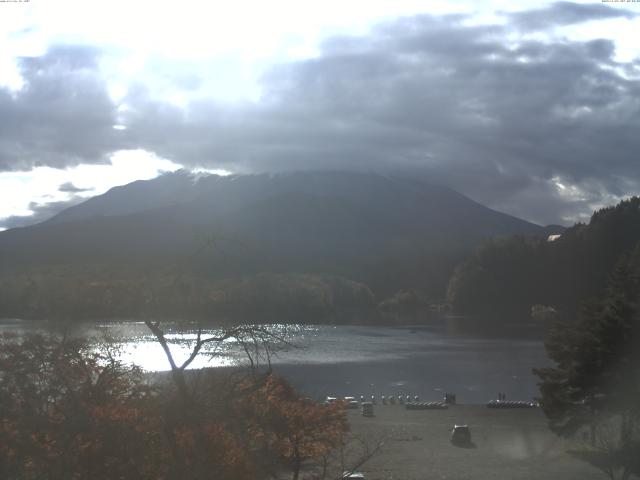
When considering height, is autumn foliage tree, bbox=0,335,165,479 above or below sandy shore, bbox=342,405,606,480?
above

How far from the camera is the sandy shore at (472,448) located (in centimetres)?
2178

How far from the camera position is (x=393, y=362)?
5803 centimetres

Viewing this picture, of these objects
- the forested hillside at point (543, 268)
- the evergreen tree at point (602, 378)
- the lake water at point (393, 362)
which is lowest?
the lake water at point (393, 362)

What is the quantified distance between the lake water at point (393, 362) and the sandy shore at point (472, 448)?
584 cm

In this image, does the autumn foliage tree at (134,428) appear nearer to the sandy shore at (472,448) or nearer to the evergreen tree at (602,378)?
the sandy shore at (472,448)

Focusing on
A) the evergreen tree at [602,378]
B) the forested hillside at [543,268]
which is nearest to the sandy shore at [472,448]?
the evergreen tree at [602,378]

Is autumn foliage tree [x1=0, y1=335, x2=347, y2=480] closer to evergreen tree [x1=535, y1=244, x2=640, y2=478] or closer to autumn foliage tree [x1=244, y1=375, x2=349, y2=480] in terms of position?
autumn foliage tree [x1=244, y1=375, x2=349, y2=480]

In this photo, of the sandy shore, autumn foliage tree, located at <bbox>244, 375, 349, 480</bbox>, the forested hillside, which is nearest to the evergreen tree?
the sandy shore

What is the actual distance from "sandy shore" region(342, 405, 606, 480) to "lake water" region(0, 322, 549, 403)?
19.1 feet

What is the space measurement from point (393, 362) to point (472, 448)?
32653 mm

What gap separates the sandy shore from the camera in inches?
858

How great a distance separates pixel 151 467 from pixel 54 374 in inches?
144

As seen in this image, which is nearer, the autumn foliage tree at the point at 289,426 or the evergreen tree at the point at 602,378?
the autumn foliage tree at the point at 289,426

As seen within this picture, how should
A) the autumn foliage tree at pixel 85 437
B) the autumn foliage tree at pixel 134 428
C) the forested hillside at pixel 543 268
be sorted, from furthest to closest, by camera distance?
the forested hillside at pixel 543 268
the autumn foliage tree at pixel 134 428
the autumn foliage tree at pixel 85 437
